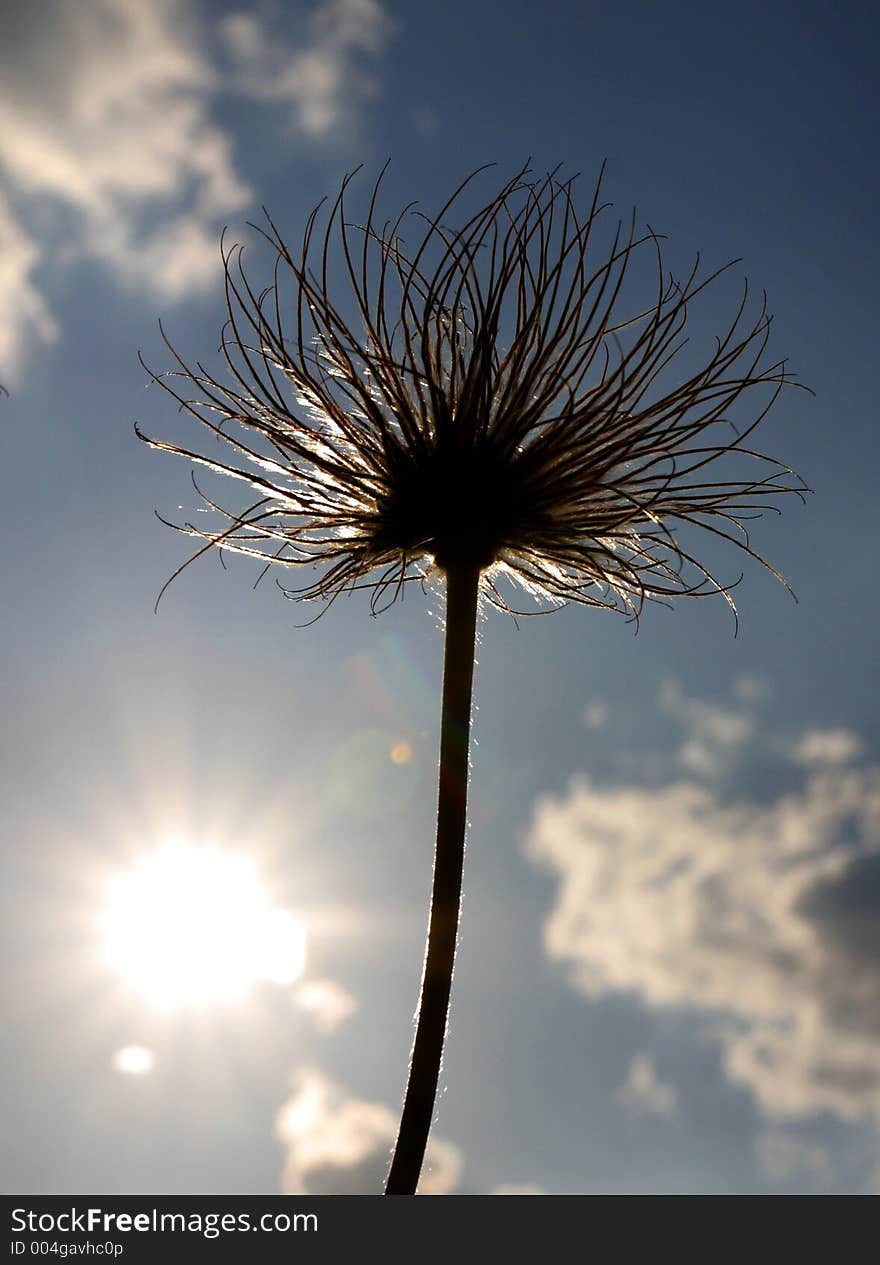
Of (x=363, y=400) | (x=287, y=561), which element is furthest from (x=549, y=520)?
(x=287, y=561)

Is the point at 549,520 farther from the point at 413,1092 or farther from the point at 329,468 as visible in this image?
the point at 413,1092

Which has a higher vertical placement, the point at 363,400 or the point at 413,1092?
the point at 363,400

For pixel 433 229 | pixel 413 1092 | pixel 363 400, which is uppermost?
pixel 433 229
